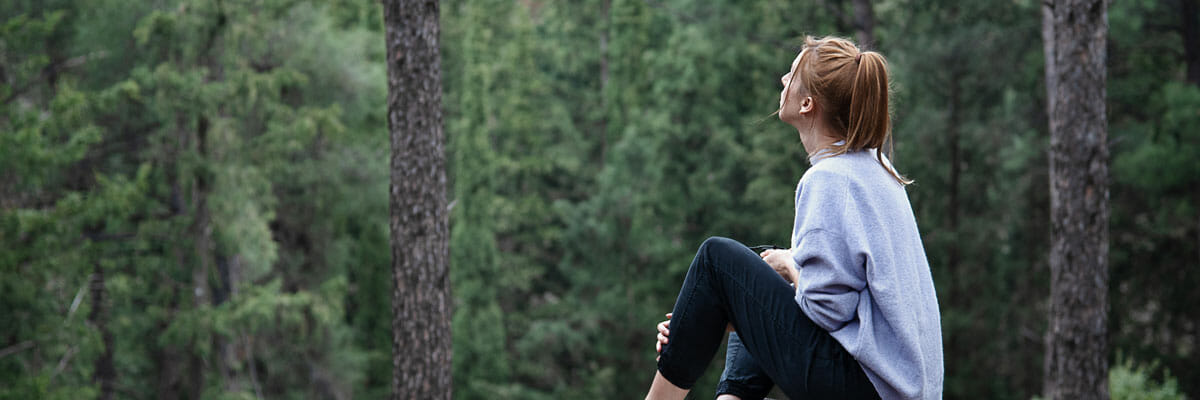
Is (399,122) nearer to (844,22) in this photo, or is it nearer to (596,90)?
(844,22)

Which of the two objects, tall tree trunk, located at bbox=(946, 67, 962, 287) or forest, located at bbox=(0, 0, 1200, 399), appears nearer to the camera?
forest, located at bbox=(0, 0, 1200, 399)

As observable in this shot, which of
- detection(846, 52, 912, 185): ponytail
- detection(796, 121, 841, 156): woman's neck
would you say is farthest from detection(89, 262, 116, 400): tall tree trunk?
detection(846, 52, 912, 185): ponytail

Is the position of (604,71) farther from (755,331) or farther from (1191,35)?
(755,331)

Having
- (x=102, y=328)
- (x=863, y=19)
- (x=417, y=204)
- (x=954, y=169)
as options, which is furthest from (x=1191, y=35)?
(x=102, y=328)

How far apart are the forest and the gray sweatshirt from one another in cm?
544

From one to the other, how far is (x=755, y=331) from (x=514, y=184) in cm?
1646

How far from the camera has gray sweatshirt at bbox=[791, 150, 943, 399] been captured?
198cm

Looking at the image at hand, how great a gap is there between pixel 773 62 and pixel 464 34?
701 centimetres

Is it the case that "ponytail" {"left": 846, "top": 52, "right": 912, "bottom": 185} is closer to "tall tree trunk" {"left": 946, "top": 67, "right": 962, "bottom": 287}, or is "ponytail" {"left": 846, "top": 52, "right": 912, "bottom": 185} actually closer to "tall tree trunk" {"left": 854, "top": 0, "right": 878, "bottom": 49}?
"tall tree trunk" {"left": 854, "top": 0, "right": 878, "bottom": 49}

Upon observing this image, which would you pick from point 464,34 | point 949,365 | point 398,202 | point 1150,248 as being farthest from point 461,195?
point 398,202

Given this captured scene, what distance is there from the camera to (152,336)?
13.5m

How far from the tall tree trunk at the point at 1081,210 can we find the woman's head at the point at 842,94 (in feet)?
10.4

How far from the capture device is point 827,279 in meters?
2.00

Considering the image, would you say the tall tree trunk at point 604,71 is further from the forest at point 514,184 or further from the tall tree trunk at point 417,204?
the tall tree trunk at point 417,204
